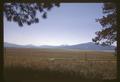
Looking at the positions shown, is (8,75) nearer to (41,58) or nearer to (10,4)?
(41,58)

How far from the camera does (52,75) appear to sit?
7.06 m

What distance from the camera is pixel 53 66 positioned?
23.2 feet

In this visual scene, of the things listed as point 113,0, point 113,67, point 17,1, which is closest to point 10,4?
point 17,1

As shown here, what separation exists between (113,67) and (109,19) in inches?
49.6

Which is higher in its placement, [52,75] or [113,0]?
[113,0]

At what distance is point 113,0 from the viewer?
6.69 meters

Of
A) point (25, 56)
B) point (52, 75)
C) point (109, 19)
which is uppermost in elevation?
point (109, 19)

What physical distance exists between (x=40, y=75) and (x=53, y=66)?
395mm

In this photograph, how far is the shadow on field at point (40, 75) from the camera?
6.93m

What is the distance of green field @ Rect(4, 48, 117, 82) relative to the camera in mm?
6977

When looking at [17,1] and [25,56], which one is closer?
[17,1]

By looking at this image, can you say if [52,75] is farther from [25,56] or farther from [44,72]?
[25,56]

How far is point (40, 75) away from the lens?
7.02 m

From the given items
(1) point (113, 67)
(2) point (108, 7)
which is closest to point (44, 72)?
(1) point (113, 67)
